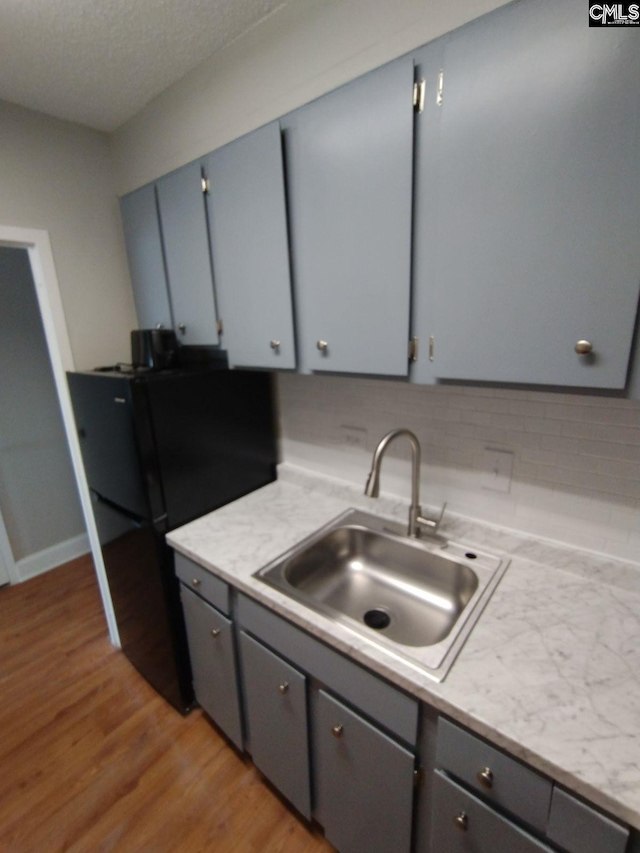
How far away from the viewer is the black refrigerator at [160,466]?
4.46ft

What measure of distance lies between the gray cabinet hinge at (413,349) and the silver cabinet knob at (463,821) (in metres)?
1.02

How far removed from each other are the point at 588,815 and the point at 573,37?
4.44 feet

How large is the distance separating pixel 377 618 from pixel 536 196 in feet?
4.02

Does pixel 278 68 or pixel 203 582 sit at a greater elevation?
pixel 278 68

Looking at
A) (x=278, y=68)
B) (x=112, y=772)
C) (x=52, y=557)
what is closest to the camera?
(x=278, y=68)

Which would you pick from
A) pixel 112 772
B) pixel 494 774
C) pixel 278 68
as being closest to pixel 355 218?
pixel 278 68

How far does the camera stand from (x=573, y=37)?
687 mm

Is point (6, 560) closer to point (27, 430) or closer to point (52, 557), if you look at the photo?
point (52, 557)

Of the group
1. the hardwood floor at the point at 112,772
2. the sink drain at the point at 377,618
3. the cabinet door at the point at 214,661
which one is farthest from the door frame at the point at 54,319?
the sink drain at the point at 377,618

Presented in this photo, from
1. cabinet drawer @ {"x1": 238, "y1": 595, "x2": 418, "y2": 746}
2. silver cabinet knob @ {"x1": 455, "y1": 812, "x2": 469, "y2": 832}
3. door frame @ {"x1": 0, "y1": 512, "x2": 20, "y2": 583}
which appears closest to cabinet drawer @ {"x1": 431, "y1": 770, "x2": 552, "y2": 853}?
silver cabinet knob @ {"x1": 455, "y1": 812, "x2": 469, "y2": 832}

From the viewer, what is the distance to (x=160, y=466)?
54.4 inches

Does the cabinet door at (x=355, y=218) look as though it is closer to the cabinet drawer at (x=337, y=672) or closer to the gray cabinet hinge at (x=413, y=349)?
the gray cabinet hinge at (x=413, y=349)

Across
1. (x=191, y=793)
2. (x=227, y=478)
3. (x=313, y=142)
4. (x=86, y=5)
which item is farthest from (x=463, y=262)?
(x=191, y=793)

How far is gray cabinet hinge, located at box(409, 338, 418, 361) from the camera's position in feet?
3.31
